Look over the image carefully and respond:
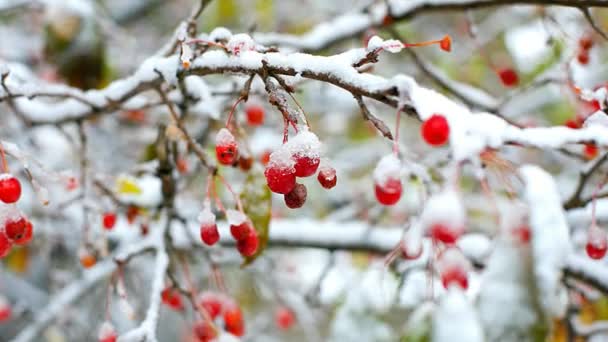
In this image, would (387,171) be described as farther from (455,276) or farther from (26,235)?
(26,235)

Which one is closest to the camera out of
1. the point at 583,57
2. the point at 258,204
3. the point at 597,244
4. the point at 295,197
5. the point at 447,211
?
the point at 447,211

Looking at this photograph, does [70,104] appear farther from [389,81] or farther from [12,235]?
[389,81]

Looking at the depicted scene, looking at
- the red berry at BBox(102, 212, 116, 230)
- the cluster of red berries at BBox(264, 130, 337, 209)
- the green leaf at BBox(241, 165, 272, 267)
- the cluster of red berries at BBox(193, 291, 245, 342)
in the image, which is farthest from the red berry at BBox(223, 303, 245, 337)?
the cluster of red berries at BBox(264, 130, 337, 209)

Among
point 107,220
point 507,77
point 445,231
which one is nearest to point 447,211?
point 445,231

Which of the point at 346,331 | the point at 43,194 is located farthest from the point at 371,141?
the point at 43,194

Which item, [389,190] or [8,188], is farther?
[8,188]

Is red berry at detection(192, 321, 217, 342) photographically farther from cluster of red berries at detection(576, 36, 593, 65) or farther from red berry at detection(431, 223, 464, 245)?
cluster of red berries at detection(576, 36, 593, 65)

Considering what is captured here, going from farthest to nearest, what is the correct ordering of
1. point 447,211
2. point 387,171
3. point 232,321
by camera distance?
point 232,321
point 387,171
point 447,211
